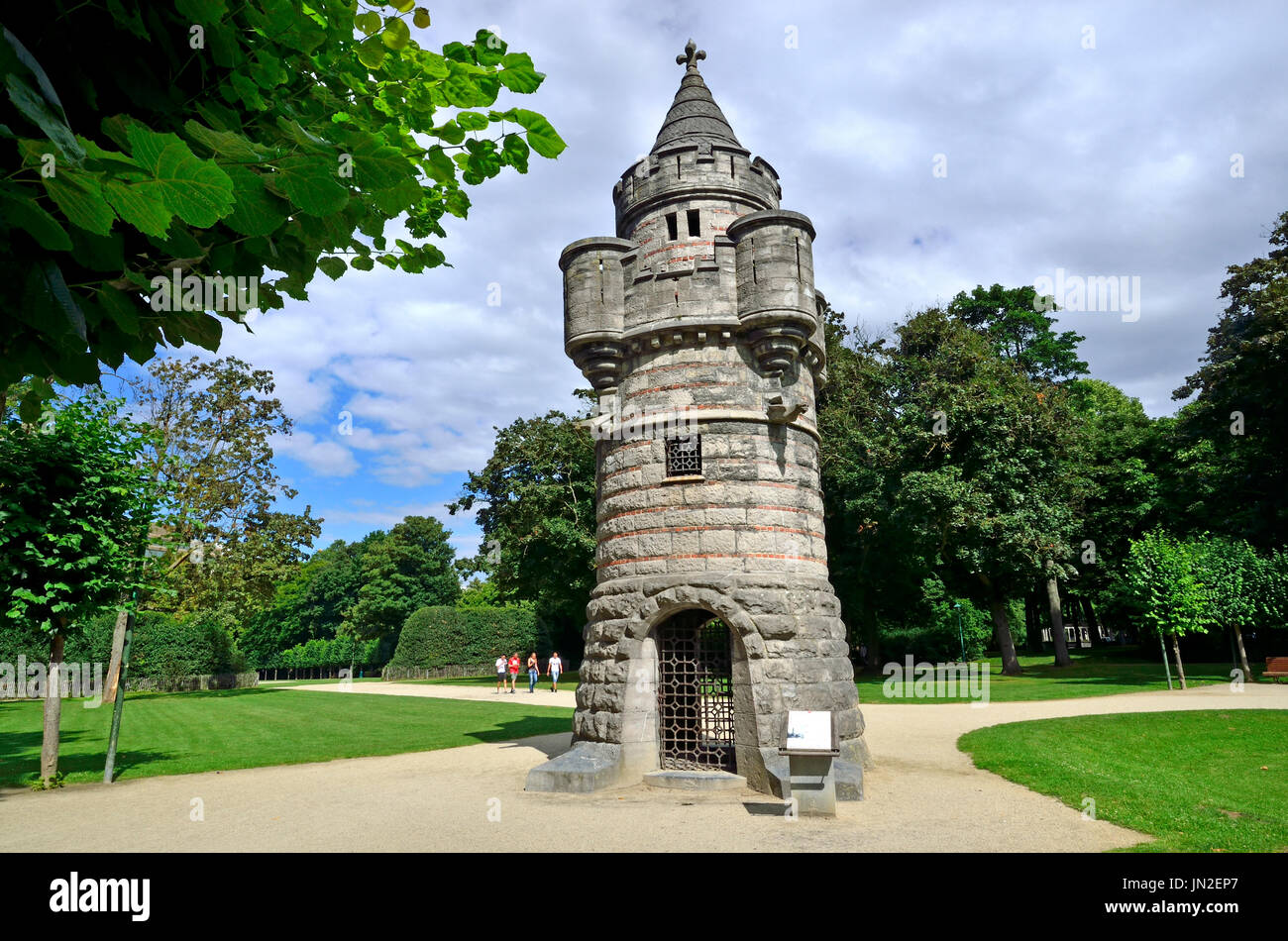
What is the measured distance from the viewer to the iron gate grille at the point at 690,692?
1157 centimetres

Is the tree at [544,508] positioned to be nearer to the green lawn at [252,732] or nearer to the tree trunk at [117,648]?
the green lawn at [252,732]

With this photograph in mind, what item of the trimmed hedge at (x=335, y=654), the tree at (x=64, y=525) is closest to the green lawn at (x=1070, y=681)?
the tree at (x=64, y=525)

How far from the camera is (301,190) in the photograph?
2.59 metres

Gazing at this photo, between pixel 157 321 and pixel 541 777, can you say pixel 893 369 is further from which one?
pixel 157 321

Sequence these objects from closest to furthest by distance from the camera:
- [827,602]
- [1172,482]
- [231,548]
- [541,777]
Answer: [541,777], [827,602], [231,548], [1172,482]

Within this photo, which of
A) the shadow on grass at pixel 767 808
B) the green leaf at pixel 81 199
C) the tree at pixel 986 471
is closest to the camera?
the green leaf at pixel 81 199

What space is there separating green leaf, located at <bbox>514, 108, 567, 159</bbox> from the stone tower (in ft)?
26.1

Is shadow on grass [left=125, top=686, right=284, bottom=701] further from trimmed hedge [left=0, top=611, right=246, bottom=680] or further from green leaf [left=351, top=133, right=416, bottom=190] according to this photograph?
green leaf [left=351, top=133, right=416, bottom=190]

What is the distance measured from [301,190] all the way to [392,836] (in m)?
7.55

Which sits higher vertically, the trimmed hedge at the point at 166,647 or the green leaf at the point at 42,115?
the green leaf at the point at 42,115

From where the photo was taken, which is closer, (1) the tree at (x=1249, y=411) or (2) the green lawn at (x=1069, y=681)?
(2) the green lawn at (x=1069, y=681)

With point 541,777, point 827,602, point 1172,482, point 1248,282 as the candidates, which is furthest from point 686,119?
point 1172,482

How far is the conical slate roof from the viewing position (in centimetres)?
1385

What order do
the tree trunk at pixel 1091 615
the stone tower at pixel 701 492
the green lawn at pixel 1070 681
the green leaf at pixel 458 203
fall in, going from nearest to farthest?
1. the green leaf at pixel 458 203
2. the stone tower at pixel 701 492
3. the green lawn at pixel 1070 681
4. the tree trunk at pixel 1091 615
